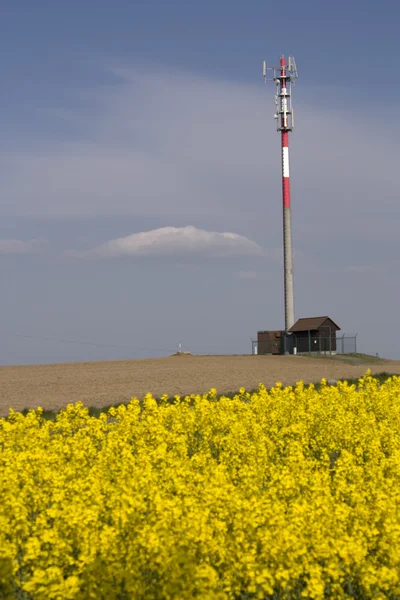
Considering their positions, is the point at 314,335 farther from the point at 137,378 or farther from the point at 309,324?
the point at 137,378

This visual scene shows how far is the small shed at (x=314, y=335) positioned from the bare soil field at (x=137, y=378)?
8.25 metres

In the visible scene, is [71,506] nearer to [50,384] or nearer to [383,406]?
[383,406]

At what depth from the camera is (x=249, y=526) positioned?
9875 mm

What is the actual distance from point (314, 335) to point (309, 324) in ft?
3.82

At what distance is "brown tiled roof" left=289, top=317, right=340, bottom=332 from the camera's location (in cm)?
7175

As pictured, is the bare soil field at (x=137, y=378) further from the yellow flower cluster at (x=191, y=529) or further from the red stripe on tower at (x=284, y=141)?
the yellow flower cluster at (x=191, y=529)

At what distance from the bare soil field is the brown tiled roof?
825cm

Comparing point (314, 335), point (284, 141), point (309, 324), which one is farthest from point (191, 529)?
point (284, 141)

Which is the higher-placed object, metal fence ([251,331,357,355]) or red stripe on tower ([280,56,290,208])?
red stripe on tower ([280,56,290,208])

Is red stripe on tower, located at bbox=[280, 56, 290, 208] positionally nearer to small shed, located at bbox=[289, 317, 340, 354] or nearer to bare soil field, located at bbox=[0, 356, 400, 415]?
small shed, located at bbox=[289, 317, 340, 354]

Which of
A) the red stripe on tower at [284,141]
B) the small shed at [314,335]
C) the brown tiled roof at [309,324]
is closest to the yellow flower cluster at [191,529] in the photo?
the brown tiled roof at [309,324]

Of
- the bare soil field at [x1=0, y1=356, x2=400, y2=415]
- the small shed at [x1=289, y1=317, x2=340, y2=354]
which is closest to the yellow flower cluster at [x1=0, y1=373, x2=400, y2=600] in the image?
the bare soil field at [x1=0, y1=356, x2=400, y2=415]

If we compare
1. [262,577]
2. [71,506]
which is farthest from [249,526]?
[71,506]

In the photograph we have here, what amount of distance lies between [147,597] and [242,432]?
9265 millimetres
